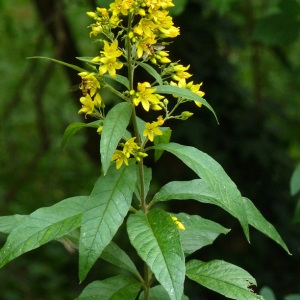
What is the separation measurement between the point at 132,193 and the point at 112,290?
361 millimetres

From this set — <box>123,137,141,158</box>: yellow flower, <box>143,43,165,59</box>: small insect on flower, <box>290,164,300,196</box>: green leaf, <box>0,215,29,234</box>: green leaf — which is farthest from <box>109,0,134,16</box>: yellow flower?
<box>290,164,300,196</box>: green leaf

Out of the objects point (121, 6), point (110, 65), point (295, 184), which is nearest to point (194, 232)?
point (110, 65)

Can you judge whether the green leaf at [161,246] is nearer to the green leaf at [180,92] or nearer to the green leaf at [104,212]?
the green leaf at [104,212]

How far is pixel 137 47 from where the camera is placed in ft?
6.76

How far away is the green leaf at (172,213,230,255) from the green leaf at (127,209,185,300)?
0.94 ft

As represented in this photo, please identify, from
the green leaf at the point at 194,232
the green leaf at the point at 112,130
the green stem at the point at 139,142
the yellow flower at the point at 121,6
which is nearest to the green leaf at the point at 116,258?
the green stem at the point at 139,142

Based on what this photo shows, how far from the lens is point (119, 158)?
2.09 meters

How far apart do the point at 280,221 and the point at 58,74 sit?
12.9ft

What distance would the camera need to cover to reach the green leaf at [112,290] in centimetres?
221

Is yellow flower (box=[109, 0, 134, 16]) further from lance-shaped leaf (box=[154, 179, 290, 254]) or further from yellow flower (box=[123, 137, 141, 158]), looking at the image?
lance-shaped leaf (box=[154, 179, 290, 254])

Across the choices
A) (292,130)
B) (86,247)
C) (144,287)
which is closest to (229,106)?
(292,130)

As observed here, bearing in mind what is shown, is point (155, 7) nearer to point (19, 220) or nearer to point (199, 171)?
point (199, 171)

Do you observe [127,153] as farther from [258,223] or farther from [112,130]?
[258,223]

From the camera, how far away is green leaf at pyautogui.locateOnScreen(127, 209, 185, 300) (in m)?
1.87
